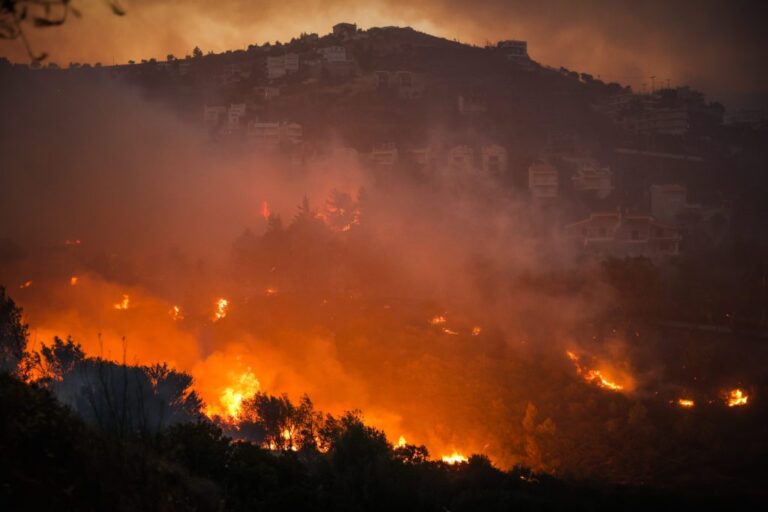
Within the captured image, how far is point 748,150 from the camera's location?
278ft

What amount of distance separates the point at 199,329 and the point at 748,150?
75.6 m

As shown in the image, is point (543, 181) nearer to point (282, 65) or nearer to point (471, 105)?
point (471, 105)

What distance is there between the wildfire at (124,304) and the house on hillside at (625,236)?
4185cm

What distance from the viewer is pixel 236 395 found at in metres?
44.5

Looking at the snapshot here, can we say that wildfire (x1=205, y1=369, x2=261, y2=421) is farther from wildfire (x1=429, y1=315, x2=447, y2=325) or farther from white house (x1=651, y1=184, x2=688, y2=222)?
white house (x1=651, y1=184, x2=688, y2=222)

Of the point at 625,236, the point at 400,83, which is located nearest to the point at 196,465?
the point at 625,236

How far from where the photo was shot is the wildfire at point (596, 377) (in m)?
40.2

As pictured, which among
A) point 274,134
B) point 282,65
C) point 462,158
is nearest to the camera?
point 462,158

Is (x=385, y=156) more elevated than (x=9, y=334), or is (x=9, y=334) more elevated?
(x=385, y=156)

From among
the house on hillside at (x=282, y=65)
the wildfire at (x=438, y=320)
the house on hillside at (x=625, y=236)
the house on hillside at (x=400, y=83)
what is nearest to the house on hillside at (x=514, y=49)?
the house on hillside at (x=400, y=83)

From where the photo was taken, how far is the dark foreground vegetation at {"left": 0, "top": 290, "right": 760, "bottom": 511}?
10.5 metres

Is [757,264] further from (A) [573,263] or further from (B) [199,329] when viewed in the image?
(B) [199,329]

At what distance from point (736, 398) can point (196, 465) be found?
1303 inches

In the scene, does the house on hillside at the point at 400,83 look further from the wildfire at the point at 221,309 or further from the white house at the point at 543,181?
the wildfire at the point at 221,309
